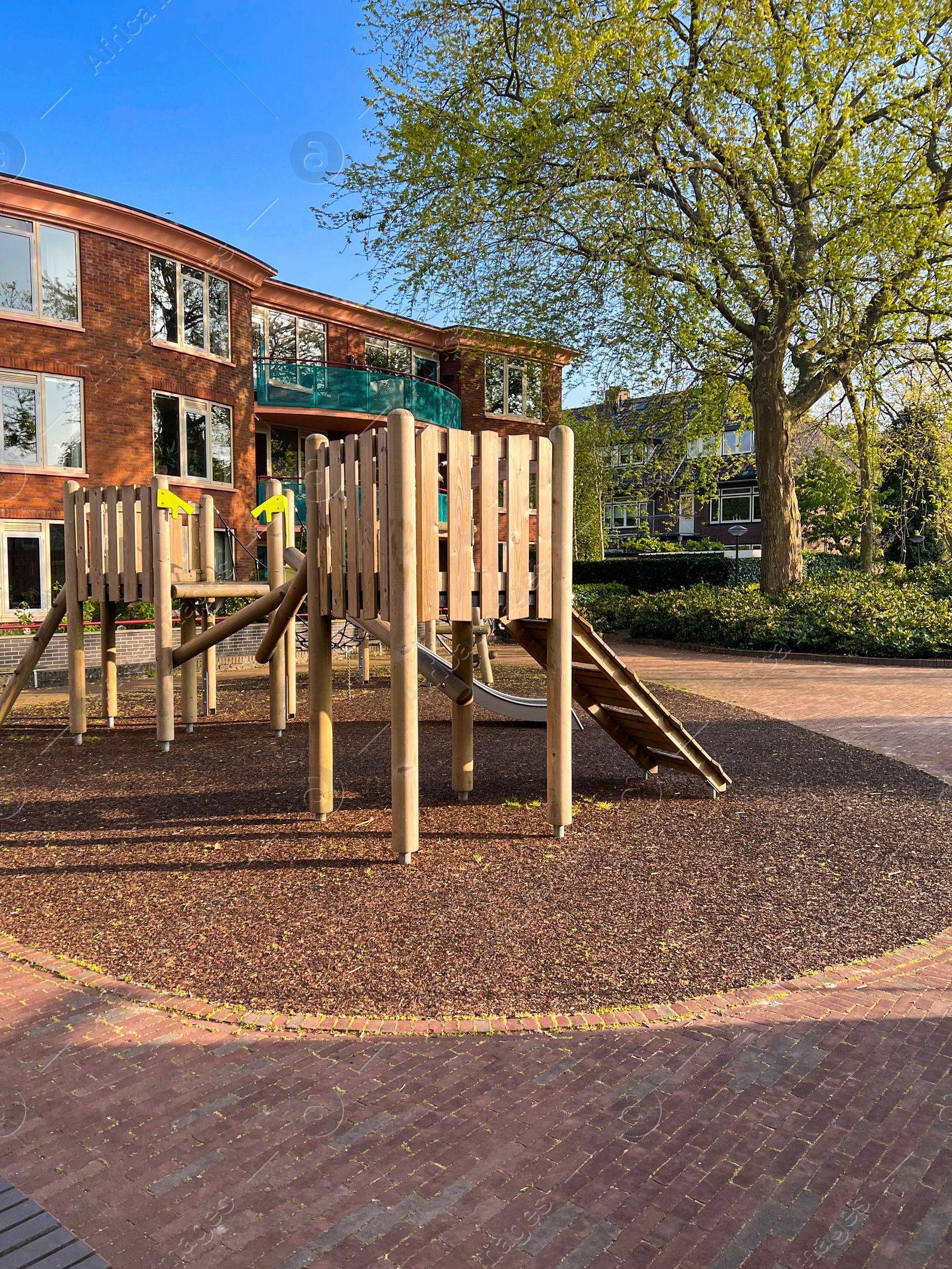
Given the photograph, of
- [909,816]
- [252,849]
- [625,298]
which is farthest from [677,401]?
[252,849]

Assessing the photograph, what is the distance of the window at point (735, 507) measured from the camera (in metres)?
52.8

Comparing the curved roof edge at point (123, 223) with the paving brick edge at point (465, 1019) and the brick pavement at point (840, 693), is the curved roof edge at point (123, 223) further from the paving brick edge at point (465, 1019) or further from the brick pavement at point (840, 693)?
the paving brick edge at point (465, 1019)

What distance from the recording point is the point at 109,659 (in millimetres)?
11906

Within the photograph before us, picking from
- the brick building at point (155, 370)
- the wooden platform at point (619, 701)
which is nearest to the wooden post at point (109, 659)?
the wooden platform at point (619, 701)

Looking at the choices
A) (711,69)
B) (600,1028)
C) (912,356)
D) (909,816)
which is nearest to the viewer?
(600,1028)

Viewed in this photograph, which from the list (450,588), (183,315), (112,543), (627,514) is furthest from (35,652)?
(627,514)

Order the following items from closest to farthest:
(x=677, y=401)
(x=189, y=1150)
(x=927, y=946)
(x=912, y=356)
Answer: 1. (x=189, y=1150)
2. (x=927, y=946)
3. (x=912, y=356)
4. (x=677, y=401)

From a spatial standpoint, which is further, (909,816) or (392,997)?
(909,816)

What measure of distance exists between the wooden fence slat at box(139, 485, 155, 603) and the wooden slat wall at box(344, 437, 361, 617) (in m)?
4.13

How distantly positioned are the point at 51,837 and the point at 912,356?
21149 millimetres

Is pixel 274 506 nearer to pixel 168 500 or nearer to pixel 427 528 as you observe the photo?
pixel 168 500

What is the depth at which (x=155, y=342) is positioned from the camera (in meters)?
22.1

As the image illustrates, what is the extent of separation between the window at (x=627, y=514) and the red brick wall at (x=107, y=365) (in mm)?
15906

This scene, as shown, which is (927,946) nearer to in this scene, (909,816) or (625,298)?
(909,816)
